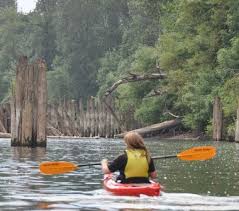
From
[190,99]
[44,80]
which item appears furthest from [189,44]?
[44,80]

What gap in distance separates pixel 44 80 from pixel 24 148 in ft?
9.11

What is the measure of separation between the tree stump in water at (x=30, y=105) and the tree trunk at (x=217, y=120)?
16.5 m

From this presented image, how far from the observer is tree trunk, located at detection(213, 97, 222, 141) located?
1934 inches

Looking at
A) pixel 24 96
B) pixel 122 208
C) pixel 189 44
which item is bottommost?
pixel 122 208

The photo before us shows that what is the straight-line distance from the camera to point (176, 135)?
57.8 metres

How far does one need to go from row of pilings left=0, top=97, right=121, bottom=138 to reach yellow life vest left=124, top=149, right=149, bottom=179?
38.5 m

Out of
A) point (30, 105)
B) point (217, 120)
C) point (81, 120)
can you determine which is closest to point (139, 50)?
point (81, 120)

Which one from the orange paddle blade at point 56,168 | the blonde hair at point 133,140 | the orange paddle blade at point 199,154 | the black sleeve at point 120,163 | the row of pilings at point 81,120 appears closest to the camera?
the blonde hair at point 133,140

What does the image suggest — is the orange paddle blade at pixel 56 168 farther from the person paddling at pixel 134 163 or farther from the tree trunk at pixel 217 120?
the tree trunk at pixel 217 120

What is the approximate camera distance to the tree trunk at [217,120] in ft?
161

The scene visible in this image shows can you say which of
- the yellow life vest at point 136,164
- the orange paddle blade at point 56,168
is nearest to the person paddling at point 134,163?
the yellow life vest at point 136,164

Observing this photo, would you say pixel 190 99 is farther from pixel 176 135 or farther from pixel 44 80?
pixel 44 80

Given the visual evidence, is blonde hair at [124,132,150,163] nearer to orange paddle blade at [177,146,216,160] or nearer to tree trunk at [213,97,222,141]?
orange paddle blade at [177,146,216,160]

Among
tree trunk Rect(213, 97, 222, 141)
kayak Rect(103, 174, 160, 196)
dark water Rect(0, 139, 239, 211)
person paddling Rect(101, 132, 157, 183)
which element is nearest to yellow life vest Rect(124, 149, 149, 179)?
person paddling Rect(101, 132, 157, 183)
